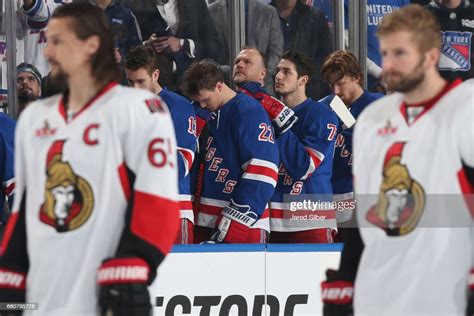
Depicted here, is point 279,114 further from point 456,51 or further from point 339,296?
point 339,296

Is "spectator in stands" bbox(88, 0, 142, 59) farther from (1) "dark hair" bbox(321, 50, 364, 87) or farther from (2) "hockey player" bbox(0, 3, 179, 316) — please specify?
(2) "hockey player" bbox(0, 3, 179, 316)

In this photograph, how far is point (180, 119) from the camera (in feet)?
16.3

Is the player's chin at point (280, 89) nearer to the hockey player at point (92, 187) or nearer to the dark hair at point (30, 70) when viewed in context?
the dark hair at point (30, 70)

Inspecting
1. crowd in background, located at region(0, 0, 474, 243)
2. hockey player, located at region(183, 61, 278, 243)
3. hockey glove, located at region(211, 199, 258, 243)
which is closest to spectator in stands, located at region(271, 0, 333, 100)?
Answer: crowd in background, located at region(0, 0, 474, 243)

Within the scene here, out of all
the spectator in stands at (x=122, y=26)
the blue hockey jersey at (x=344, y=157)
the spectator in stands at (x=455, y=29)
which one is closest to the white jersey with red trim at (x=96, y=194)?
the blue hockey jersey at (x=344, y=157)

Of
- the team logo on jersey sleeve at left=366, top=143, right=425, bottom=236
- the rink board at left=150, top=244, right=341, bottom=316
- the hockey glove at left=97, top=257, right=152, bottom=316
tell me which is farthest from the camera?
the rink board at left=150, top=244, right=341, bottom=316

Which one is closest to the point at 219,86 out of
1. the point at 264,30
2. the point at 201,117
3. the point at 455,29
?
the point at 201,117

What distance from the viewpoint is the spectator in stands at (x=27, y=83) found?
538 centimetres

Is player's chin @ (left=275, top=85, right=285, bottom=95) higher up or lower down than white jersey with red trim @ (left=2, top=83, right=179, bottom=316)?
higher up

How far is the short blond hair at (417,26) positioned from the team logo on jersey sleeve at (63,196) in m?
0.80

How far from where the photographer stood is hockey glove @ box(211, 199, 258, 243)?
4.92 meters

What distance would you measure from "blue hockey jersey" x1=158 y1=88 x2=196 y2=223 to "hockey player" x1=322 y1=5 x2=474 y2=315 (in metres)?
2.19

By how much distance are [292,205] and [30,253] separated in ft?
8.65

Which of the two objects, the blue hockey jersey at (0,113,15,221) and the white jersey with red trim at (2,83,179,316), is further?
the blue hockey jersey at (0,113,15,221)
